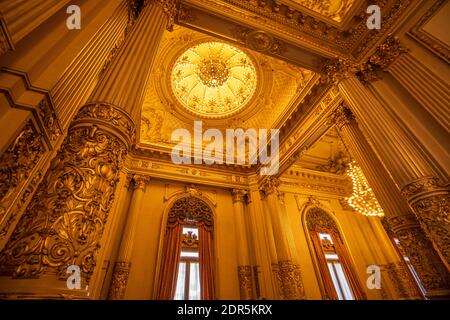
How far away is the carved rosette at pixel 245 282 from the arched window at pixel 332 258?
2.78 meters

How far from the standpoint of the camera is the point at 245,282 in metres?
6.55

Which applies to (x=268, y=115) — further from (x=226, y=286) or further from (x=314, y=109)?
(x=226, y=286)

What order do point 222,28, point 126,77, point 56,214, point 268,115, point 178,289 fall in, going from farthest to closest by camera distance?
point 268,115 < point 178,289 < point 222,28 < point 126,77 < point 56,214

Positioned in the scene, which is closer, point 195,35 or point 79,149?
point 79,149

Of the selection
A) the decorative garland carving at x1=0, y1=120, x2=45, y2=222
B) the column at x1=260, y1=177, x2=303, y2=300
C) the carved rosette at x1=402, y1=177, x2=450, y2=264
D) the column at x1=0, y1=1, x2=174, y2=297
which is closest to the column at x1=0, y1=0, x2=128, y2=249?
the decorative garland carving at x1=0, y1=120, x2=45, y2=222

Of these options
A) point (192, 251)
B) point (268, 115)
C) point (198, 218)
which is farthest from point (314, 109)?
point (192, 251)

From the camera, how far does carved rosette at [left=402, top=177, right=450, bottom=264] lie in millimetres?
2689

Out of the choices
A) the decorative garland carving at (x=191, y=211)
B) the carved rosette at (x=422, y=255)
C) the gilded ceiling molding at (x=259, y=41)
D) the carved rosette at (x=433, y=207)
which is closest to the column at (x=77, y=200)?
the gilded ceiling molding at (x=259, y=41)

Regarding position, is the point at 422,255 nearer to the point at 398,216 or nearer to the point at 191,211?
→ the point at 398,216

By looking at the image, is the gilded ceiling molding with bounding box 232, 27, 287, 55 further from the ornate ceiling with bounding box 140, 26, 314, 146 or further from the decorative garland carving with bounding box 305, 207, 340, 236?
the decorative garland carving with bounding box 305, 207, 340, 236

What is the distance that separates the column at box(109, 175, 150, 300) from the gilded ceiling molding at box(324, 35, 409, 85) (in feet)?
21.0

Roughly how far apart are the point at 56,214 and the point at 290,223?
A: 8.36 meters

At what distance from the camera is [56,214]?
129cm

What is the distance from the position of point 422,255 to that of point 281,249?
13.9 feet
